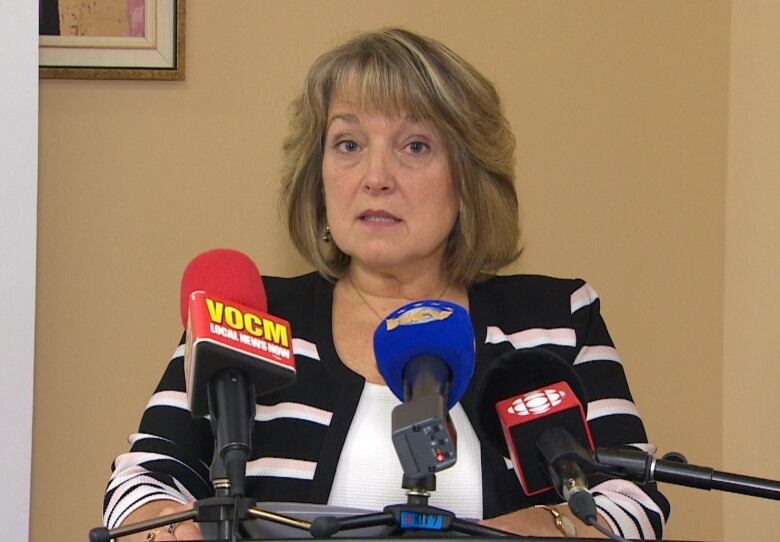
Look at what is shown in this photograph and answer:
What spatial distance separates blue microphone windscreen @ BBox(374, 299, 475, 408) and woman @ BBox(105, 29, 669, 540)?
0.62 meters

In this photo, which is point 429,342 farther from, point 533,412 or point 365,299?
point 365,299

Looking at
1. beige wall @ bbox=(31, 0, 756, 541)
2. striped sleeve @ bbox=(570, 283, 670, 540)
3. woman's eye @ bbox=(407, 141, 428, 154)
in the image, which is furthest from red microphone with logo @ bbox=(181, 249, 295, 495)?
beige wall @ bbox=(31, 0, 756, 541)

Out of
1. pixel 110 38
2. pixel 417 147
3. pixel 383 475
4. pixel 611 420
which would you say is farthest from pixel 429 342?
pixel 110 38

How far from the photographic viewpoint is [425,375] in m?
1.23

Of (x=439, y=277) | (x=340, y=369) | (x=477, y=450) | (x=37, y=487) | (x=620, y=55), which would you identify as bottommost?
(x=37, y=487)

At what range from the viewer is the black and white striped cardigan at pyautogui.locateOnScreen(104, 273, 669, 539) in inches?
78.6

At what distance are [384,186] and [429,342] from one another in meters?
0.94

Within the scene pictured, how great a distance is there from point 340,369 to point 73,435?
0.88m

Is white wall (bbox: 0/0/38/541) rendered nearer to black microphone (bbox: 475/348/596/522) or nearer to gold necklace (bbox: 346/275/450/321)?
gold necklace (bbox: 346/275/450/321)

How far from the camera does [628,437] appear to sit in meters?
2.10

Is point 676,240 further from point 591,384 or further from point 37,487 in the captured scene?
point 37,487

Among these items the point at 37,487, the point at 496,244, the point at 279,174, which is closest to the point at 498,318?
the point at 496,244

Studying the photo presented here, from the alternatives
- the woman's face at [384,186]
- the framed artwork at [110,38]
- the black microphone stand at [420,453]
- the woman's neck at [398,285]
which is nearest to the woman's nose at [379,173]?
the woman's face at [384,186]

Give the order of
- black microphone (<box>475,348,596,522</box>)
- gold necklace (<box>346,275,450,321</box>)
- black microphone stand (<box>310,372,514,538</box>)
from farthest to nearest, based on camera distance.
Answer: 1. gold necklace (<box>346,275,450,321</box>)
2. black microphone (<box>475,348,596,522</box>)
3. black microphone stand (<box>310,372,514,538</box>)
